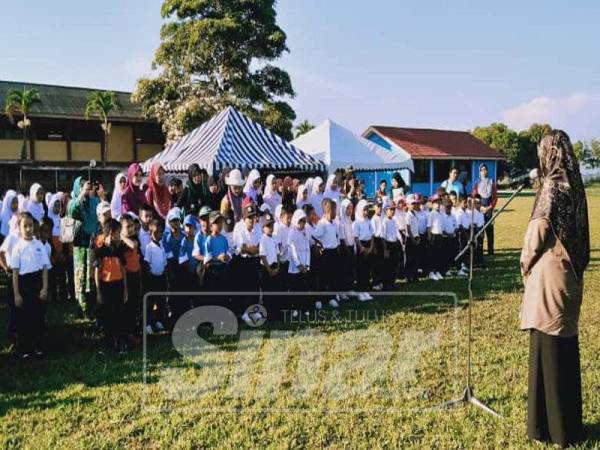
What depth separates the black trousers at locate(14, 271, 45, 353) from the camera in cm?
586

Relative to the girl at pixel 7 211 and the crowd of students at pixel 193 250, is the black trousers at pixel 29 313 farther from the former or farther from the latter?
the girl at pixel 7 211

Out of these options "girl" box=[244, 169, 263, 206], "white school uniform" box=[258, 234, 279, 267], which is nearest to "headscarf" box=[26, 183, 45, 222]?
"girl" box=[244, 169, 263, 206]

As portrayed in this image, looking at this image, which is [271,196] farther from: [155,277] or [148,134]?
[148,134]

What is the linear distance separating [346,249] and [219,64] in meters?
18.8

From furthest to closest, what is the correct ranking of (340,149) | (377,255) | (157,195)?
(340,149), (377,255), (157,195)

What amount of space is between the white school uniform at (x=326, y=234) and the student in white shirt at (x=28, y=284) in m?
3.88

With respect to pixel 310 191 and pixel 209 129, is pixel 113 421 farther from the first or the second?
pixel 209 129

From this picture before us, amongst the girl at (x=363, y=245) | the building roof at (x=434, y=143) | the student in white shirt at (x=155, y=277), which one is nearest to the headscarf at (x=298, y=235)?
the girl at (x=363, y=245)

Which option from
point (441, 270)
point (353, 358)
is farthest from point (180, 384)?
point (441, 270)

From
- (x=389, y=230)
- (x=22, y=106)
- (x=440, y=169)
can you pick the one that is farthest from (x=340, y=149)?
(x=440, y=169)

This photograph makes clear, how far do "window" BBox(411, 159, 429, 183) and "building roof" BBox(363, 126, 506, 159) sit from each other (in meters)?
0.68

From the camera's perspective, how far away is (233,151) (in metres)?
12.0

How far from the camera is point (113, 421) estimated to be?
432 centimetres

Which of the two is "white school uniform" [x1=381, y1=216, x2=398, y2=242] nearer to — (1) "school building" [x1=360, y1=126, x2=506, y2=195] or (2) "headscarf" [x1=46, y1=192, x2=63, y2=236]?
(2) "headscarf" [x1=46, y1=192, x2=63, y2=236]
